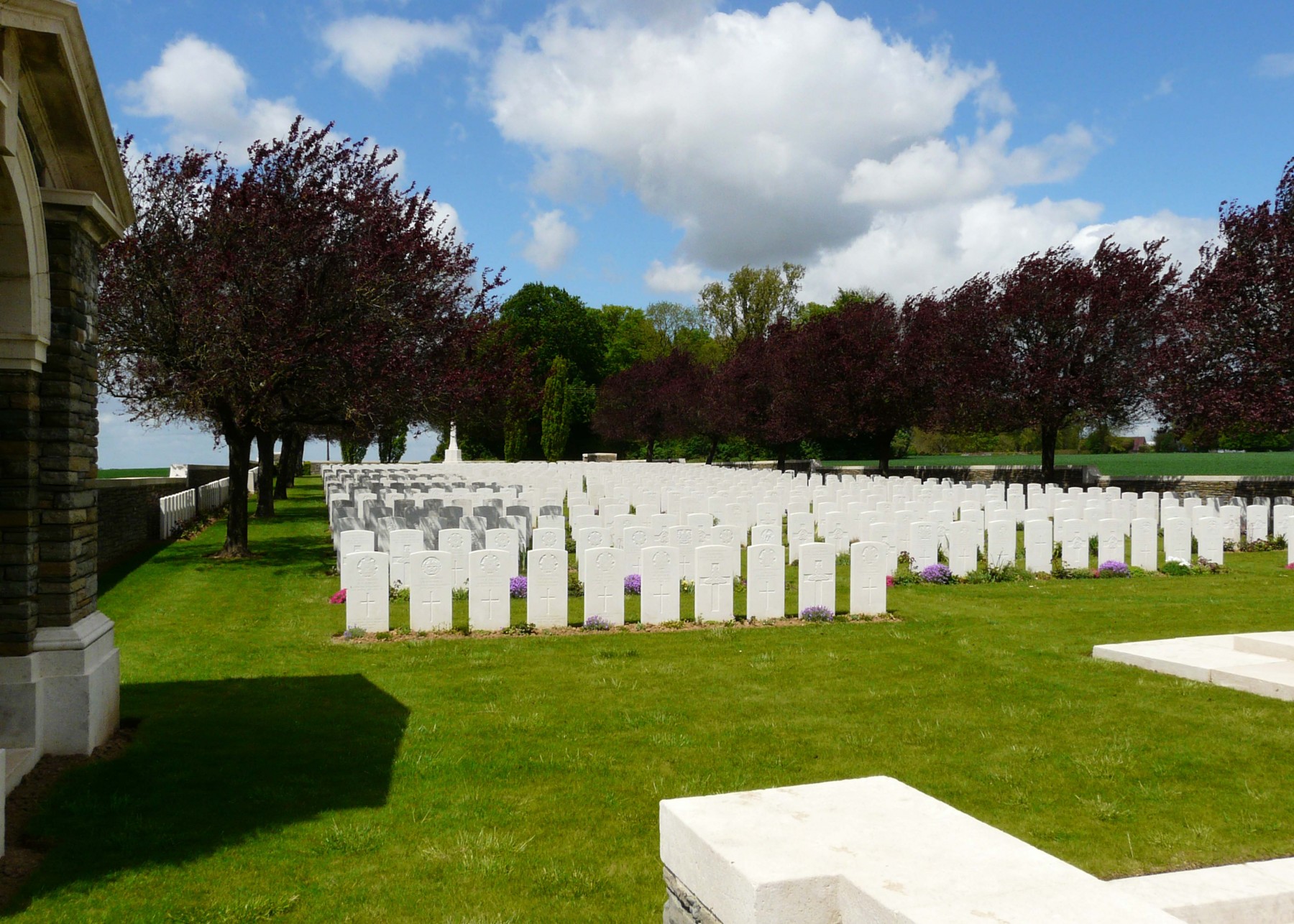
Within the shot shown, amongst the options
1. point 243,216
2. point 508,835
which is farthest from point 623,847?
point 243,216

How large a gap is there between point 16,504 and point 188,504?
735 inches

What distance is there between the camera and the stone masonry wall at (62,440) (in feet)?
18.5

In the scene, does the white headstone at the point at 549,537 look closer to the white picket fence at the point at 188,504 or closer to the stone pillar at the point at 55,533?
the stone pillar at the point at 55,533

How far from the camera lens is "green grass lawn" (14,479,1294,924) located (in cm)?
409

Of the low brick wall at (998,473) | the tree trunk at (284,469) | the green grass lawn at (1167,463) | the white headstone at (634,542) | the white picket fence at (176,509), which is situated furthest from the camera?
the green grass lawn at (1167,463)

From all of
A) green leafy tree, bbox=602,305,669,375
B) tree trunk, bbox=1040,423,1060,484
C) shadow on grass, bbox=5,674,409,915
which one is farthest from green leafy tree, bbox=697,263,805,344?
shadow on grass, bbox=5,674,409,915

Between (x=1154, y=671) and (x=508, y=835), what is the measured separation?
5.72m

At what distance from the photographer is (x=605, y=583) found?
9.77m

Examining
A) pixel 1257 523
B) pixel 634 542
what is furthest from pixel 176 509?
pixel 1257 523

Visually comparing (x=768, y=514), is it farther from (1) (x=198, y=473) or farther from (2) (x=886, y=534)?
(1) (x=198, y=473)

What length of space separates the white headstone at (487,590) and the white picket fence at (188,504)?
41.4 feet

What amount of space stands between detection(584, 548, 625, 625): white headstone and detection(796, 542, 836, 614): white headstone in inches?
78.2

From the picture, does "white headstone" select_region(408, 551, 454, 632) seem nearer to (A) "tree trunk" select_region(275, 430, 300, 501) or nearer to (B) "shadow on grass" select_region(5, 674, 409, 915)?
(B) "shadow on grass" select_region(5, 674, 409, 915)

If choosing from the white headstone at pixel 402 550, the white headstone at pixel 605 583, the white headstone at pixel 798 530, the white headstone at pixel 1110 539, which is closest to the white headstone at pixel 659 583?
the white headstone at pixel 605 583
